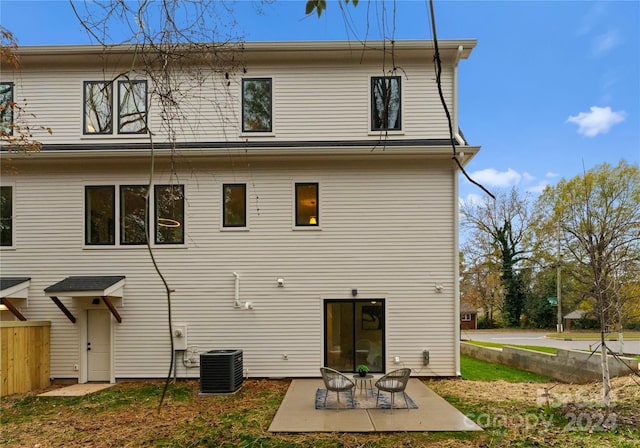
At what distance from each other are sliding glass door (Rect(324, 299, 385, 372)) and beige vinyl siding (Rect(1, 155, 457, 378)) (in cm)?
20

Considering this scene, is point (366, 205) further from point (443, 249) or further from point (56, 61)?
point (56, 61)

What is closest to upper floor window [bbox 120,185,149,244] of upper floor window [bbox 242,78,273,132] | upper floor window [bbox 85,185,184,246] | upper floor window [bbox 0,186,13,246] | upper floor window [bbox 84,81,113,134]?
upper floor window [bbox 85,185,184,246]

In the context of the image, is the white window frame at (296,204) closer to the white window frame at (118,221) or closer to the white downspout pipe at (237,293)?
the white downspout pipe at (237,293)

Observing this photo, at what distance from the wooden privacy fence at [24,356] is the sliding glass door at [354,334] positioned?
6.68 metres

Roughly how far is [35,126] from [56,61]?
1728mm

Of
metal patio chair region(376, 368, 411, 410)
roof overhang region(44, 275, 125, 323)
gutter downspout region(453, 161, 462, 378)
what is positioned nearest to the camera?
metal patio chair region(376, 368, 411, 410)

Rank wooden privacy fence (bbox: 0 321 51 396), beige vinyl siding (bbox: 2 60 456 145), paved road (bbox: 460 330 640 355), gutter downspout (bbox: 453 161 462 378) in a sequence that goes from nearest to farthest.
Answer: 1. wooden privacy fence (bbox: 0 321 51 396)
2. gutter downspout (bbox: 453 161 462 378)
3. beige vinyl siding (bbox: 2 60 456 145)
4. paved road (bbox: 460 330 640 355)

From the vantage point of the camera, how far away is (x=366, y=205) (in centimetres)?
989

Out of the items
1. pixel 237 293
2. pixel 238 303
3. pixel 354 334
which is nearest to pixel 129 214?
pixel 237 293

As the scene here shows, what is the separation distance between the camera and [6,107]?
9.84 meters

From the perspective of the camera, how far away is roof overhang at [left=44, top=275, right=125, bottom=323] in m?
8.89

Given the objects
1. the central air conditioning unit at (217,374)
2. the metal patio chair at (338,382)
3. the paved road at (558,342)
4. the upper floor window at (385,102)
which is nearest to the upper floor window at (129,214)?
the central air conditioning unit at (217,374)

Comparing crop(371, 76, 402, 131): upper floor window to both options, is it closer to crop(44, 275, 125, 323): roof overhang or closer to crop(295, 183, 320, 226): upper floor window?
crop(295, 183, 320, 226): upper floor window

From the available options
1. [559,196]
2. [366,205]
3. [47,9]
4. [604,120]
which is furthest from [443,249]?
[604,120]
